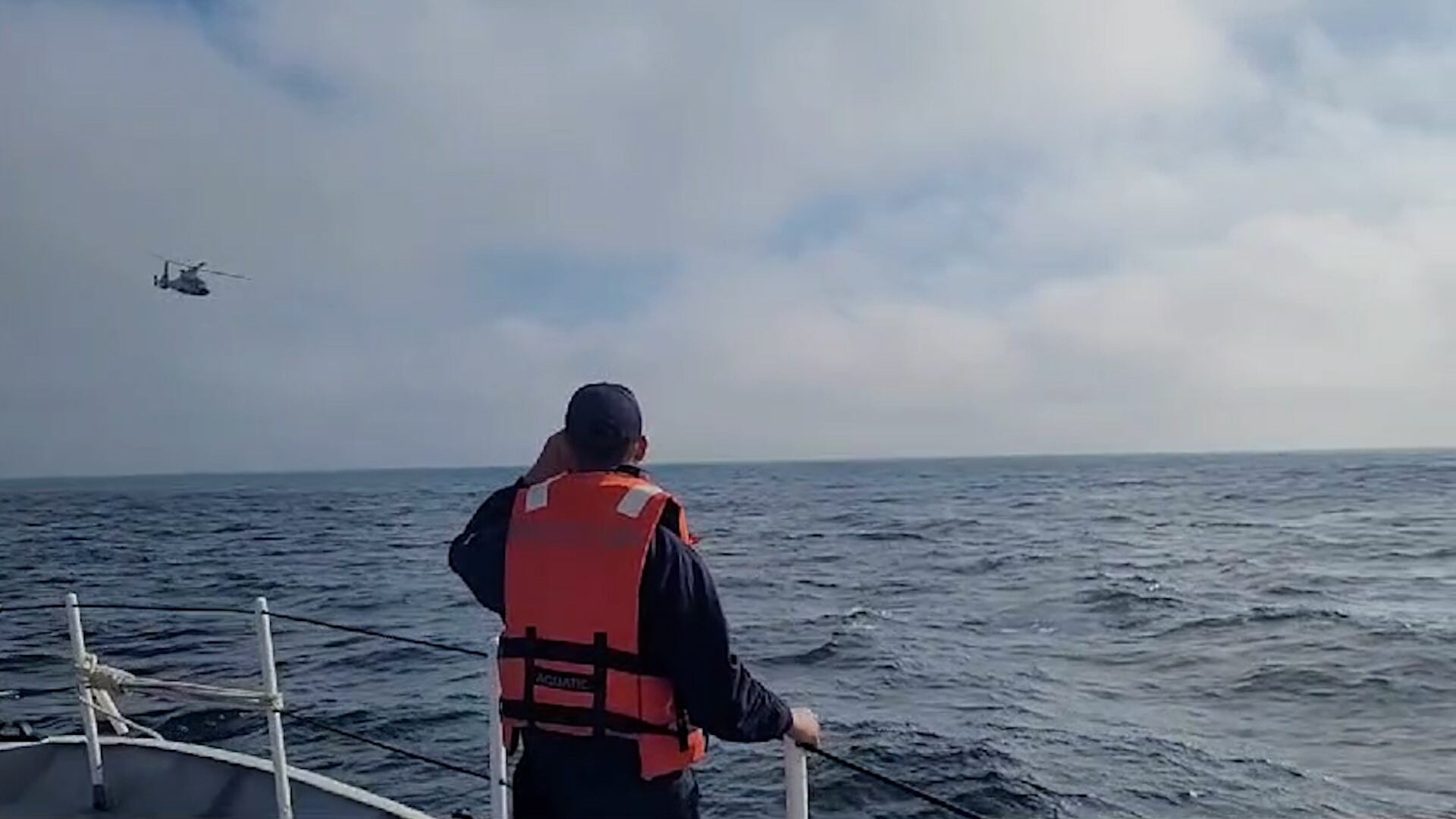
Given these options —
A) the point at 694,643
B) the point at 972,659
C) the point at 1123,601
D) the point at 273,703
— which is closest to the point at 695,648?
the point at 694,643

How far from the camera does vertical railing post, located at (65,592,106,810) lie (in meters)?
5.10

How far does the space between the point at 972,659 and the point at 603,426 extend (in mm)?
13402

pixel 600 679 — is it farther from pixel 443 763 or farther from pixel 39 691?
pixel 39 691

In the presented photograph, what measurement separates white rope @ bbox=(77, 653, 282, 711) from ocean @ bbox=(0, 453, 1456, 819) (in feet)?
14.2

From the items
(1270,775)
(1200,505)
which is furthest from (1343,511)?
(1270,775)

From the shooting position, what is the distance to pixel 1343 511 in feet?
142

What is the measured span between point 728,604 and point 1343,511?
100 feet

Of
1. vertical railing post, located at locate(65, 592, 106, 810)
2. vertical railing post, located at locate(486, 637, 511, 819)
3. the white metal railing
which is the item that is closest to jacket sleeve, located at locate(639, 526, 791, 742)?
the white metal railing

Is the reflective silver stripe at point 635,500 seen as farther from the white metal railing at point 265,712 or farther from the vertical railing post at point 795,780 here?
the vertical railing post at point 795,780

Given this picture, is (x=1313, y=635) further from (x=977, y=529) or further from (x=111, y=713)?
(x=977, y=529)

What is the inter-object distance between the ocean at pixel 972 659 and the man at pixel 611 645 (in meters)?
6.42

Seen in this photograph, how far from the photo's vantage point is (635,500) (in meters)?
2.79

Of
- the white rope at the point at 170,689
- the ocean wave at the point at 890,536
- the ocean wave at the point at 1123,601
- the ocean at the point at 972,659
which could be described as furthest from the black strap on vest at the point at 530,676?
the ocean wave at the point at 890,536

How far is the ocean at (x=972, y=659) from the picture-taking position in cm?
1005
